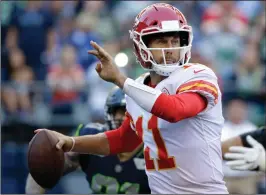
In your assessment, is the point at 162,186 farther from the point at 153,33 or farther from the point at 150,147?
the point at 153,33

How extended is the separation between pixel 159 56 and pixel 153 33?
0.12m

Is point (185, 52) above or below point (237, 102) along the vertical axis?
above

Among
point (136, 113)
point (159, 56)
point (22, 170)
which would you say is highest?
point (159, 56)

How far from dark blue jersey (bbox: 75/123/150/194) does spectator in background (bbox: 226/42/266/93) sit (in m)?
3.55

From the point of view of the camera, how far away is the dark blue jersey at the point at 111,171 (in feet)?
15.7

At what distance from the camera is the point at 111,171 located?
486 centimetres

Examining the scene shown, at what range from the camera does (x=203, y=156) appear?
3650mm

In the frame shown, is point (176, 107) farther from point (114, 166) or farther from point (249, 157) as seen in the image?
point (114, 166)

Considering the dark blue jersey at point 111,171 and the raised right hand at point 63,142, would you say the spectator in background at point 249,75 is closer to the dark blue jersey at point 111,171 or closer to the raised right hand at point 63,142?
the dark blue jersey at point 111,171

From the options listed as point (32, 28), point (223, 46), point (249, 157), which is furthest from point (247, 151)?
point (32, 28)

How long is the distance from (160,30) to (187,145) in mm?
579

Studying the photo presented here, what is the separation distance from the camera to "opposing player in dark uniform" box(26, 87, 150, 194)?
476 centimetres

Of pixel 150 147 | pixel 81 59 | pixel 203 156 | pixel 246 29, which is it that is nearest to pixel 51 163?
pixel 150 147

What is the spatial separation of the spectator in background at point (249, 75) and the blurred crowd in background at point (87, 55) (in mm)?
11
